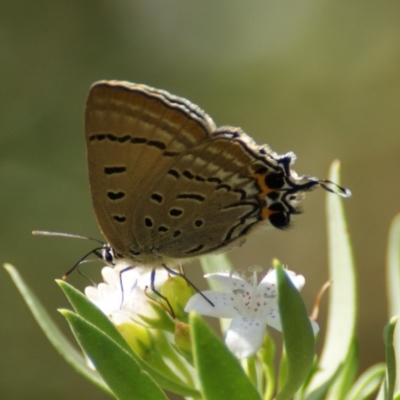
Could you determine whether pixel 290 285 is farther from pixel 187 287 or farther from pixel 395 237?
pixel 395 237

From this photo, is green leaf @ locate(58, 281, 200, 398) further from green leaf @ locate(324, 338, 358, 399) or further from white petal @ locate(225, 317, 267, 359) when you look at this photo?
green leaf @ locate(324, 338, 358, 399)

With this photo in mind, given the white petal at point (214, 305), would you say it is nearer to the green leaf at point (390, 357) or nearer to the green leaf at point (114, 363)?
the green leaf at point (114, 363)

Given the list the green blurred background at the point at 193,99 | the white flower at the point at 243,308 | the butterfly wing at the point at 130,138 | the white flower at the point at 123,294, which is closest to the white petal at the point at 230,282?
the white flower at the point at 243,308

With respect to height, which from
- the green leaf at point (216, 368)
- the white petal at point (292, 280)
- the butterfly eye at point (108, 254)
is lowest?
the green leaf at point (216, 368)

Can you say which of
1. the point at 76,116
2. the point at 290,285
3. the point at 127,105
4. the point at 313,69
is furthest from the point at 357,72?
the point at 290,285

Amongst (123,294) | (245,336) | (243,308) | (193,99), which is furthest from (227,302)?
(193,99)

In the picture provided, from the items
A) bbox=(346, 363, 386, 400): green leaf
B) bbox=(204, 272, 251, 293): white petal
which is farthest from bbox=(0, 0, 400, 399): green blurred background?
bbox=(204, 272, 251, 293): white petal
